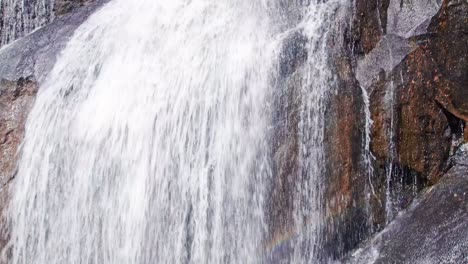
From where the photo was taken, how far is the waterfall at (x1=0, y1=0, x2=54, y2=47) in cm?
888

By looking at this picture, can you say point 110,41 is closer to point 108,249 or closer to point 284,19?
point 284,19

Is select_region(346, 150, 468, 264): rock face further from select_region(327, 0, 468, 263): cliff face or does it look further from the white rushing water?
the white rushing water

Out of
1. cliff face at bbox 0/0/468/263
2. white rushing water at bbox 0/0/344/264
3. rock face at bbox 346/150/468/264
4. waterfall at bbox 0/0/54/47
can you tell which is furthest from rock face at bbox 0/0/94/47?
rock face at bbox 346/150/468/264

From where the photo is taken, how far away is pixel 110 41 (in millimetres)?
7129

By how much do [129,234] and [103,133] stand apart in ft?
3.70

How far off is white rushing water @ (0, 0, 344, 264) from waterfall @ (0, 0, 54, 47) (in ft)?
7.46

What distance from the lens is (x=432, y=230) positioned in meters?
4.44

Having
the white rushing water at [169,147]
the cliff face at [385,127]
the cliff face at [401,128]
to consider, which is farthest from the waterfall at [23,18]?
the cliff face at [401,128]

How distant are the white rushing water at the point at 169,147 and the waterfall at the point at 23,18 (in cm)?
227

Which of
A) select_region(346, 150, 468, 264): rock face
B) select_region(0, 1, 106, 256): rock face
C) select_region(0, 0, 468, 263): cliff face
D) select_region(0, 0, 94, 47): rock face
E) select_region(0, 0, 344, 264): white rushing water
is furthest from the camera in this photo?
select_region(0, 0, 94, 47): rock face

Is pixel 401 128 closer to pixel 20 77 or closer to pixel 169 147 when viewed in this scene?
pixel 169 147

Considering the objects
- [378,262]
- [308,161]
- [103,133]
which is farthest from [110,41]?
[378,262]

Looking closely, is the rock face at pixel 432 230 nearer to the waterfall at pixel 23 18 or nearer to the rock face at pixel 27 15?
the rock face at pixel 27 15

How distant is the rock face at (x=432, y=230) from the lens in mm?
4250
